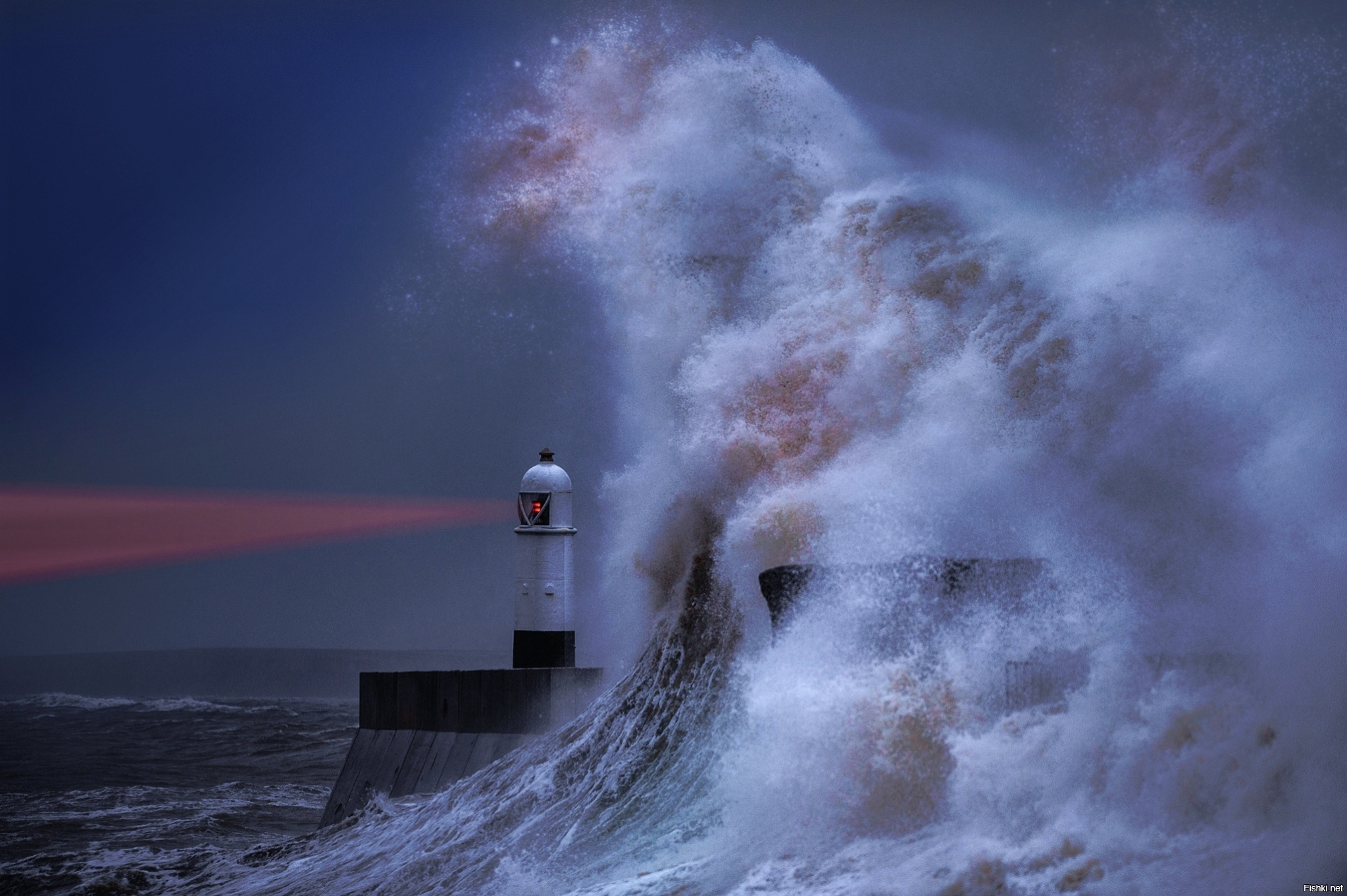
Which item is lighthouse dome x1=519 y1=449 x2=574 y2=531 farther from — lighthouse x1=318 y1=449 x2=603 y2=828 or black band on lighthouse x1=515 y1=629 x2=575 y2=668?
black band on lighthouse x1=515 y1=629 x2=575 y2=668

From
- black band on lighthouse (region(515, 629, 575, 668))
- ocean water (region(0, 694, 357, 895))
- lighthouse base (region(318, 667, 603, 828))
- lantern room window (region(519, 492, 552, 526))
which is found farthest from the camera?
lantern room window (region(519, 492, 552, 526))

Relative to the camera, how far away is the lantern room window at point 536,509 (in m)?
12.0

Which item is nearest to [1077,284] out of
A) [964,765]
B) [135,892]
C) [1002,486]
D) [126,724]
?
[1002,486]

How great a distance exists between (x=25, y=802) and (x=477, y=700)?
9.25 meters

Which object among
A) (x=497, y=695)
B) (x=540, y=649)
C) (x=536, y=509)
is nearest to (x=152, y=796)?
(x=540, y=649)

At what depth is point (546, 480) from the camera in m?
12.1

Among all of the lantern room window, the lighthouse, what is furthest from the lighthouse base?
the lantern room window

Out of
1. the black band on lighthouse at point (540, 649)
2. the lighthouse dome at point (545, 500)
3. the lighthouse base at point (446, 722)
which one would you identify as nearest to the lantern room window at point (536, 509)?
the lighthouse dome at point (545, 500)

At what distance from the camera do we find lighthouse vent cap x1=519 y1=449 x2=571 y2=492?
475 inches

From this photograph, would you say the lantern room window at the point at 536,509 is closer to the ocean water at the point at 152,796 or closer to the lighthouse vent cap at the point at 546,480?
the lighthouse vent cap at the point at 546,480

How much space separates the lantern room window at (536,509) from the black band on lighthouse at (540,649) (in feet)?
3.03

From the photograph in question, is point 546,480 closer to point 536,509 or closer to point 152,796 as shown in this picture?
point 536,509

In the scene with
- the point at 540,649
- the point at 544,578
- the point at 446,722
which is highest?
the point at 544,578

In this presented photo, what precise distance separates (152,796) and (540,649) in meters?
8.07
